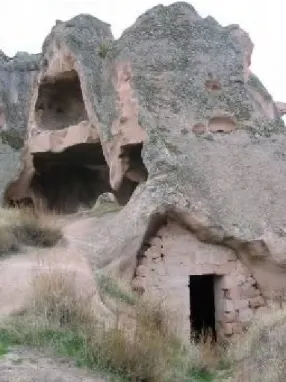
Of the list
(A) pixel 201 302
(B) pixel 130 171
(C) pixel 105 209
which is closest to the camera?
(A) pixel 201 302

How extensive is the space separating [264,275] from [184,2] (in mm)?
5595

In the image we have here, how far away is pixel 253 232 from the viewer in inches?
415

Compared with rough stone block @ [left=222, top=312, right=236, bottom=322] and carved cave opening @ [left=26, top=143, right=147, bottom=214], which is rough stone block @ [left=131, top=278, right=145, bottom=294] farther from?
carved cave opening @ [left=26, top=143, right=147, bottom=214]

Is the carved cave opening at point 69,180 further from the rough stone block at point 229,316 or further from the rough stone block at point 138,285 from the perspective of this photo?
the rough stone block at point 229,316

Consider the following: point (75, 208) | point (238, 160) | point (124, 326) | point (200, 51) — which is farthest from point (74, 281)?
point (75, 208)

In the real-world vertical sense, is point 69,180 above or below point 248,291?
above

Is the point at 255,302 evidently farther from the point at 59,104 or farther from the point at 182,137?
the point at 59,104

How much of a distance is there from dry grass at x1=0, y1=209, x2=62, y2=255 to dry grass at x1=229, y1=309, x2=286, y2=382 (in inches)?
124

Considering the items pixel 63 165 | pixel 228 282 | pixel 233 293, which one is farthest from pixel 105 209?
pixel 63 165

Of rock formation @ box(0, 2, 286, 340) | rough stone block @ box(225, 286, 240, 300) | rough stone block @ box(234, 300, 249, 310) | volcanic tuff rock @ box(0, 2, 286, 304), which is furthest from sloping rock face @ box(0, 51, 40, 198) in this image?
rough stone block @ box(234, 300, 249, 310)

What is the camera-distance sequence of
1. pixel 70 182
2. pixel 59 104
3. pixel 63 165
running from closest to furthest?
pixel 59 104 → pixel 63 165 → pixel 70 182

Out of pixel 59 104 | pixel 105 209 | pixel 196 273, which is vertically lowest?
pixel 196 273

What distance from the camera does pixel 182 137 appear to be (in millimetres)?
11477

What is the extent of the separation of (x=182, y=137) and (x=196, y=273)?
2371 mm
